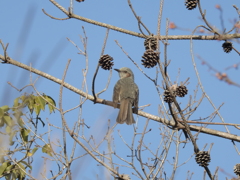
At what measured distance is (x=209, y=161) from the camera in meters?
4.41

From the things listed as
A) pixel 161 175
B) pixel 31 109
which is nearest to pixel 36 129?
pixel 31 109

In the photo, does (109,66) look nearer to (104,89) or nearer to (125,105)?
(104,89)

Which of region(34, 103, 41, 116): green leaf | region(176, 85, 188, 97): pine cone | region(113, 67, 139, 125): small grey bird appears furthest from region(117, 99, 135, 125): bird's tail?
region(34, 103, 41, 116): green leaf

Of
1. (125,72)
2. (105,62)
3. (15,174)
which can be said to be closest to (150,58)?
(105,62)

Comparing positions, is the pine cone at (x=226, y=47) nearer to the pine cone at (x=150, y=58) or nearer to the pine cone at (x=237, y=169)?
the pine cone at (x=150, y=58)

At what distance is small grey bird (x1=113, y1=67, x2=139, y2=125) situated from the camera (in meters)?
5.88

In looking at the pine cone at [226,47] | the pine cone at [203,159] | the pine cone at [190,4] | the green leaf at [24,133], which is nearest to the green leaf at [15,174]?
the green leaf at [24,133]

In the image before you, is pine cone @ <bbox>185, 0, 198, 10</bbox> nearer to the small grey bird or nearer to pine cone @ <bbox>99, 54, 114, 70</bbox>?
pine cone @ <bbox>99, 54, 114, 70</bbox>

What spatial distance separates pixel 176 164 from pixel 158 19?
2.22 m

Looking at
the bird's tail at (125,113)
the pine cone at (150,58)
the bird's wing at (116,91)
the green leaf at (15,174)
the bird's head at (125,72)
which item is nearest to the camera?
the pine cone at (150,58)

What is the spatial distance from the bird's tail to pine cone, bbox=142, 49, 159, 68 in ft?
5.99

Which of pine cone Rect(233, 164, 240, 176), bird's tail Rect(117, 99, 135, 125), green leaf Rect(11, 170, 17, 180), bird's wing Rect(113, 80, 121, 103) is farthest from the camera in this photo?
bird's wing Rect(113, 80, 121, 103)

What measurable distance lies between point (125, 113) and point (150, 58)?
2.05m

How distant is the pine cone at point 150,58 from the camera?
159 inches
